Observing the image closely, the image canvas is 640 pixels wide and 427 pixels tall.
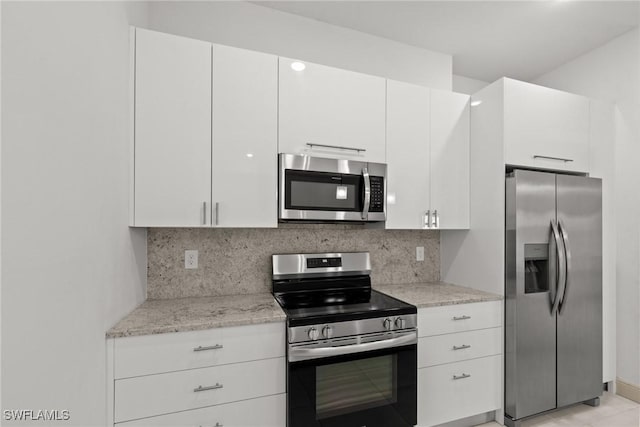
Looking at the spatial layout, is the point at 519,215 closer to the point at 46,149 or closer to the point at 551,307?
the point at 551,307

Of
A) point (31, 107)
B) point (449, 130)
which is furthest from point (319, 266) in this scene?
point (31, 107)

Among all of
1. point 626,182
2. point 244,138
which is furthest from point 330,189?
point 626,182

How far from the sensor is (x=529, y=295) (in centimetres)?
214

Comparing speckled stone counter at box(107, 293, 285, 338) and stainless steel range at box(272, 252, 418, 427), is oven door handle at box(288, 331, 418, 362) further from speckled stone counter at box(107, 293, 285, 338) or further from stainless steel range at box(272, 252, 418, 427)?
speckled stone counter at box(107, 293, 285, 338)

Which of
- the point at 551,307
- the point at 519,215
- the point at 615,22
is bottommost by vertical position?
the point at 551,307

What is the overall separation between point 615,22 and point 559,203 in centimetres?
147

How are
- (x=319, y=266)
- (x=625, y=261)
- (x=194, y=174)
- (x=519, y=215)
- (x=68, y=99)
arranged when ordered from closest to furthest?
(x=68, y=99)
(x=194, y=174)
(x=519, y=215)
(x=319, y=266)
(x=625, y=261)

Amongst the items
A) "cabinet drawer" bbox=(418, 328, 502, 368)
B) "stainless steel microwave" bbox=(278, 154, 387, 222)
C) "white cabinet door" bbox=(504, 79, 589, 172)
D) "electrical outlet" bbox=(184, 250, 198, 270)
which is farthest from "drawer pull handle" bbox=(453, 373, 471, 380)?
"electrical outlet" bbox=(184, 250, 198, 270)

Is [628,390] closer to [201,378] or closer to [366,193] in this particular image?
[366,193]

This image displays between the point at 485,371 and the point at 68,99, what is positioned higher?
the point at 68,99

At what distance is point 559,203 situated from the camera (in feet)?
7.35

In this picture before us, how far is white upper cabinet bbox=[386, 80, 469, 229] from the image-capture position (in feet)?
7.30

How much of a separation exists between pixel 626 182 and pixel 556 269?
43.1 inches

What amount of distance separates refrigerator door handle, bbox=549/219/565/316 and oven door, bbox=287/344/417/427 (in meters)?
1.12
